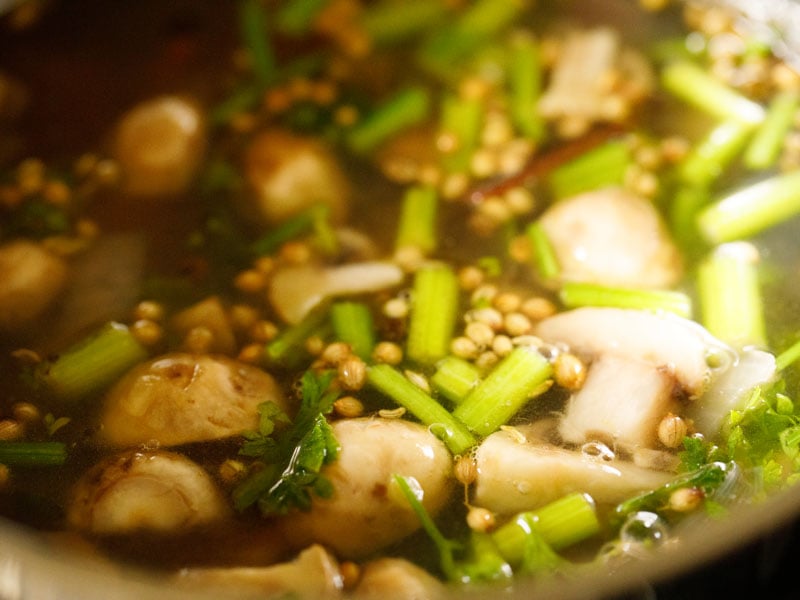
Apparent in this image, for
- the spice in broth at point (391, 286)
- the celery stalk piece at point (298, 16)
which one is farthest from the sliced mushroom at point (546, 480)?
the celery stalk piece at point (298, 16)

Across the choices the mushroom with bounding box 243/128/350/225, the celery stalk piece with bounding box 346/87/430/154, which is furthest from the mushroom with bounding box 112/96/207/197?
the celery stalk piece with bounding box 346/87/430/154

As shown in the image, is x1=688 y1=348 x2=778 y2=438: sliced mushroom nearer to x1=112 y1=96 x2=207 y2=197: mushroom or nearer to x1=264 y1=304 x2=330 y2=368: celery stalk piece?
x1=264 y1=304 x2=330 y2=368: celery stalk piece

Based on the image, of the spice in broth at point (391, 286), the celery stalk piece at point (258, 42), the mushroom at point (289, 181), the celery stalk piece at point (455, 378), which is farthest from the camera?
the celery stalk piece at point (258, 42)

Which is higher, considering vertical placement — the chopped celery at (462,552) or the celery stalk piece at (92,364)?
the celery stalk piece at (92,364)

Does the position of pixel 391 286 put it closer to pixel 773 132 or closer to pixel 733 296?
pixel 733 296

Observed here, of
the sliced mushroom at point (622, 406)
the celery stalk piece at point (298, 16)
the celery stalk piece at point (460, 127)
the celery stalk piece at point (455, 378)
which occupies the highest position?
the celery stalk piece at point (298, 16)

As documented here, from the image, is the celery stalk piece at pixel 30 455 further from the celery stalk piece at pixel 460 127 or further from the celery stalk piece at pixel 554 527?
the celery stalk piece at pixel 460 127
